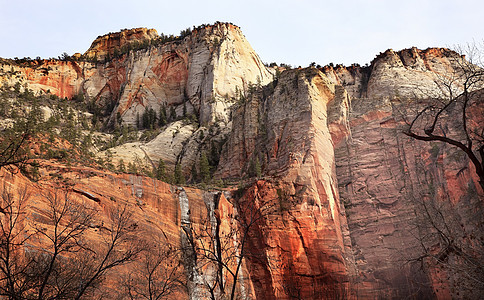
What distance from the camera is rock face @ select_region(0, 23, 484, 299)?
37.8 metres

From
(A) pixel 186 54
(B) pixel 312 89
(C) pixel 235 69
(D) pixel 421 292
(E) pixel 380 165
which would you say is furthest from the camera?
(A) pixel 186 54

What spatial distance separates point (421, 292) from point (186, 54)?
2193 inches

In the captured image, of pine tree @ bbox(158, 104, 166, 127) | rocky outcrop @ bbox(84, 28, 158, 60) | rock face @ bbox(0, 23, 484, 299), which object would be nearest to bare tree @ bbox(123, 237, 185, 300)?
rock face @ bbox(0, 23, 484, 299)

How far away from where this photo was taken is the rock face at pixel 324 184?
37781 millimetres

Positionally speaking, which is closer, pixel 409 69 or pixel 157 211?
pixel 157 211

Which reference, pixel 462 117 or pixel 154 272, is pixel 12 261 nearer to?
pixel 154 272

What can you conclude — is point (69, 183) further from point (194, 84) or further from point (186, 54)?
point (186, 54)

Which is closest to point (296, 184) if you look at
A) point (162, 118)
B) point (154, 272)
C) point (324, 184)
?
point (324, 184)

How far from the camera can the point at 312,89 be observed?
5178cm

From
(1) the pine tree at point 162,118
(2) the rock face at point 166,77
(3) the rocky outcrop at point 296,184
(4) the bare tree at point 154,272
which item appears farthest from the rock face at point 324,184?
(1) the pine tree at point 162,118

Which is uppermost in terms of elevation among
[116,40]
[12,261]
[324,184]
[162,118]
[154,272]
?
[116,40]

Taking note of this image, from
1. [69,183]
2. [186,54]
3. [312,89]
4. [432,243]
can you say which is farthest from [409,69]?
[69,183]

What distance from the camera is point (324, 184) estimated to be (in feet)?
141

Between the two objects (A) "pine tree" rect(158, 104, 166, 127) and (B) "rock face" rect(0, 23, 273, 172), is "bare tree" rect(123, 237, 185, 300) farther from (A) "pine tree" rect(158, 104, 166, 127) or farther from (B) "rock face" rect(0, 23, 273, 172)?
(A) "pine tree" rect(158, 104, 166, 127)
